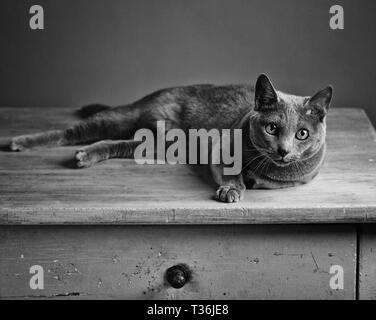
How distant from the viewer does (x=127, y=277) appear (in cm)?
129

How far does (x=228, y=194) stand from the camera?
4.19 feet

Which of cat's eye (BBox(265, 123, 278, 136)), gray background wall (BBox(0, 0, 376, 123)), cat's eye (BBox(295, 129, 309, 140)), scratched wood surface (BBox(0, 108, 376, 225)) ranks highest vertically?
gray background wall (BBox(0, 0, 376, 123))

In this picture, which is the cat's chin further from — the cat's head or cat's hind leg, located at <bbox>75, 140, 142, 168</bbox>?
cat's hind leg, located at <bbox>75, 140, 142, 168</bbox>

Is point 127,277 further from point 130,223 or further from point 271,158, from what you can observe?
point 271,158

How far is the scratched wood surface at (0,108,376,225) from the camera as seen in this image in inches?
48.7

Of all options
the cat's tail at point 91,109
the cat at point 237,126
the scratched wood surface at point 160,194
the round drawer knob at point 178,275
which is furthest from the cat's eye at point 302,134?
the cat's tail at point 91,109

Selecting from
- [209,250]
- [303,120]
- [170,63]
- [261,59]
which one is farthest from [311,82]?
[209,250]

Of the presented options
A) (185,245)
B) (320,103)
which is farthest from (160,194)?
(320,103)

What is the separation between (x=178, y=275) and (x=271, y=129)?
314mm

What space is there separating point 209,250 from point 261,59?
74 centimetres

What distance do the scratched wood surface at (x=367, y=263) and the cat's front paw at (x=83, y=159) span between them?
567mm

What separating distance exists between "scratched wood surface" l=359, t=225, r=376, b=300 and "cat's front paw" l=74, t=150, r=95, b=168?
0.57m

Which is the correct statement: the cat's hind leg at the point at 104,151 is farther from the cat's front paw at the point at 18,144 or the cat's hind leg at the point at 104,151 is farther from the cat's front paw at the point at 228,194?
the cat's front paw at the point at 228,194

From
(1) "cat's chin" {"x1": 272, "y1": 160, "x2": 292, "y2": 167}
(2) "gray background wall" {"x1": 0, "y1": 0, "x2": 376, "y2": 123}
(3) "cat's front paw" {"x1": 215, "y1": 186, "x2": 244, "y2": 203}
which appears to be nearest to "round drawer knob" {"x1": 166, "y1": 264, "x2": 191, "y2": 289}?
(3) "cat's front paw" {"x1": 215, "y1": 186, "x2": 244, "y2": 203}
